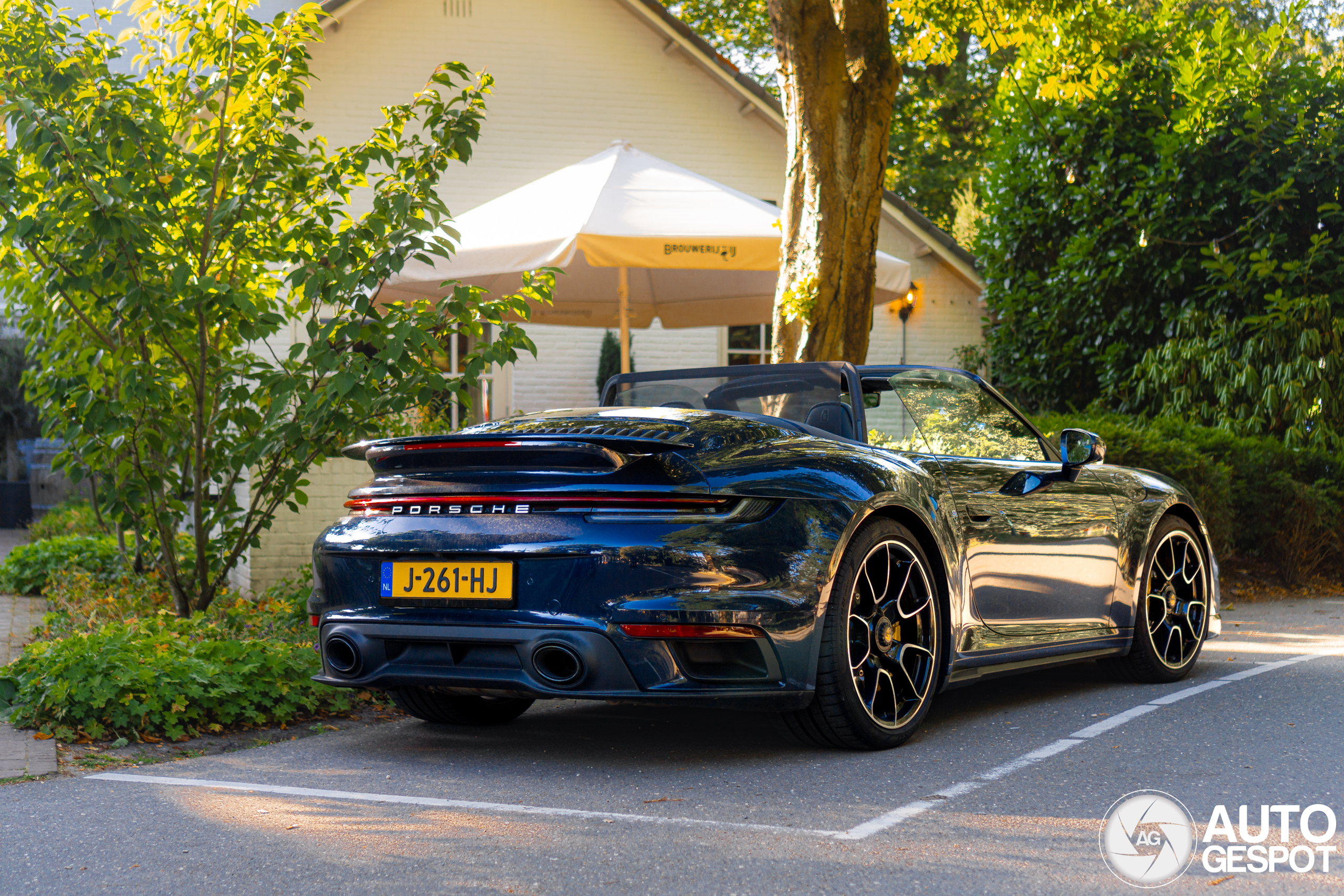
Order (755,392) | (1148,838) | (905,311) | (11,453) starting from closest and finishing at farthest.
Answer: (1148,838), (755,392), (905,311), (11,453)

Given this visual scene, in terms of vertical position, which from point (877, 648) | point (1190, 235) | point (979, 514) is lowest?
point (877, 648)

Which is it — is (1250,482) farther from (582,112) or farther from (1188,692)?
(582,112)

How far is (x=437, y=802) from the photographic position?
3.84m

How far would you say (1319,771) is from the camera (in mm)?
4180

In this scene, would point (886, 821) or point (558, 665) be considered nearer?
point (886, 821)

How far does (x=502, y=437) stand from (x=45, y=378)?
345 cm

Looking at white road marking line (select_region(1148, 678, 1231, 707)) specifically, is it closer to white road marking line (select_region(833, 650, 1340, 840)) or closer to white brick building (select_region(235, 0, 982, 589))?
white road marking line (select_region(833, 650, 1340, 840))

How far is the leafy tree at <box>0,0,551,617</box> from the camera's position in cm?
592

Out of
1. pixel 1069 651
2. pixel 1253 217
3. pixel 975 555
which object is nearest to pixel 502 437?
pixel 975 555

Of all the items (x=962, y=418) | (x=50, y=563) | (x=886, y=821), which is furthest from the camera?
(x=50, y=563)

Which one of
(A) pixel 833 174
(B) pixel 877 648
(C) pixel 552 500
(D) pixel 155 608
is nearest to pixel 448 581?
(C) pixel 552 500

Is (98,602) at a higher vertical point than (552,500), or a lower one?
lower

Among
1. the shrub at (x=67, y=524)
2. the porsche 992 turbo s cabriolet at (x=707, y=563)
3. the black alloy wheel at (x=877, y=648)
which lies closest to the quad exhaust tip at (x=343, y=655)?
the porsche 992 turbo s cabriolet at (x=707, y=563)

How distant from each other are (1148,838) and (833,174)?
549cm
